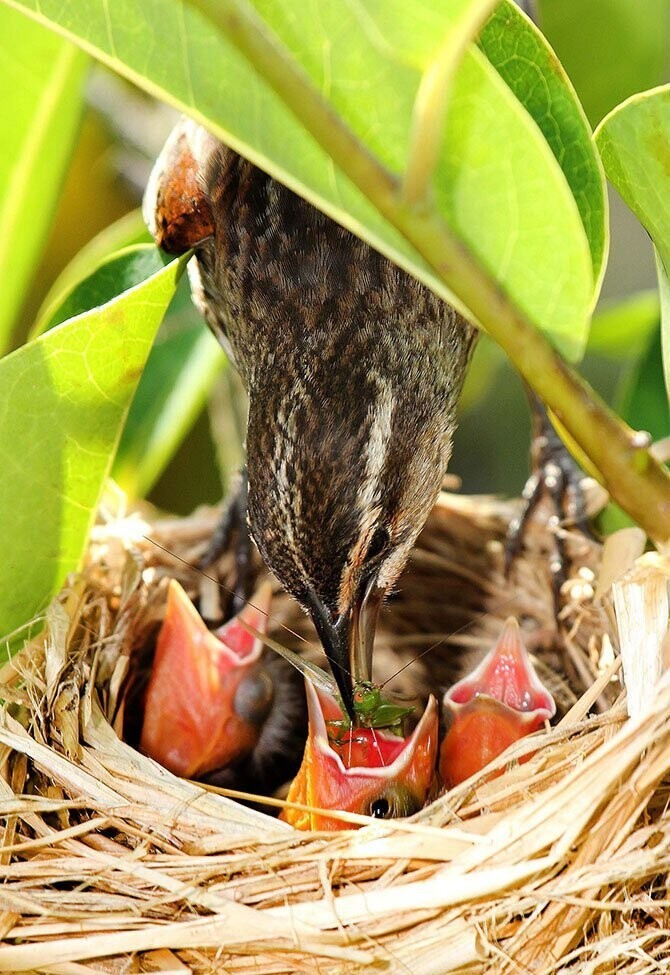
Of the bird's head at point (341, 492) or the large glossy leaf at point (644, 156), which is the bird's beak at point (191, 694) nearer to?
the bird's head at point (341, 492)

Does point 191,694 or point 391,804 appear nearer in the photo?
point 391,804

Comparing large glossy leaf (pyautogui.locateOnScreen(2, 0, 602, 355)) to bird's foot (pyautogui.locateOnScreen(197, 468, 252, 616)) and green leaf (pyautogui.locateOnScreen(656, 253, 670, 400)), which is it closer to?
green leaf (pyautogui.locateOnScreen(656, 253, 670, 400))

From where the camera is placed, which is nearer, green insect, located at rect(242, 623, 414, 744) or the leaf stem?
the leaf stem

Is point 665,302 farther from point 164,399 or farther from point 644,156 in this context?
point 164,399

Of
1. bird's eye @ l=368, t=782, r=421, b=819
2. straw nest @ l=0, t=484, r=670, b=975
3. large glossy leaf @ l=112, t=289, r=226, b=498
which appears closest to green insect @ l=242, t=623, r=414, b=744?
bird's eye @ l=368, t=782, r=421, b=819

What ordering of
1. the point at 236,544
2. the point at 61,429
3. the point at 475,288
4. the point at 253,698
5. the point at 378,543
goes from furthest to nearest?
the point at 236,544 < the point at 253,698 < the point at 378,543 < the point at 61,429 < the point at 475,288

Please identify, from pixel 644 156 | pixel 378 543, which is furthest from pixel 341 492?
pixel 644 156

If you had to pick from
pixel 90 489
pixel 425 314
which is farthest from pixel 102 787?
pixel 425 314

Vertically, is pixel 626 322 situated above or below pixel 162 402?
above
